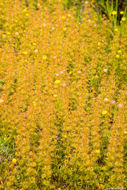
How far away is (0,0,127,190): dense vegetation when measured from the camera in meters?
2.59

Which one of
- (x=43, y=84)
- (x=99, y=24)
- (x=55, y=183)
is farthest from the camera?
(x=99, y=24)

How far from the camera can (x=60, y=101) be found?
10.8 feet

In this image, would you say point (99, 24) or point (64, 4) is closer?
point (99, 24)

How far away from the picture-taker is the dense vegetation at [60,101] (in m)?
2.59

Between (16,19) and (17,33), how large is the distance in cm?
40

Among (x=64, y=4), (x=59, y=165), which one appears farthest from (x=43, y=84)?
(x=64, y=4)

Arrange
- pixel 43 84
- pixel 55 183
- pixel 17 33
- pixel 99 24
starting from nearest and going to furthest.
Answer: pixel 55 183, pixel 43 84, pixel 17 33, pixel 99 24

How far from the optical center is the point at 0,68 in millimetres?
3678

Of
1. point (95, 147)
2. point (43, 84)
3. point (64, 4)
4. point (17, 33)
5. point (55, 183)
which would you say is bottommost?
point (55, 183)

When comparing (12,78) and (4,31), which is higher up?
(4,31)

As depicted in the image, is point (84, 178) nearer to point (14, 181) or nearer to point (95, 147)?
point (95, 147)

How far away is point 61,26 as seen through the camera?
4.63 meters

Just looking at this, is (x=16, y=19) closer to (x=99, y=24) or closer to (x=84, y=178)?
(x=99, y=24)

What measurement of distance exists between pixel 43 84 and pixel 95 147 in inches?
45.4
